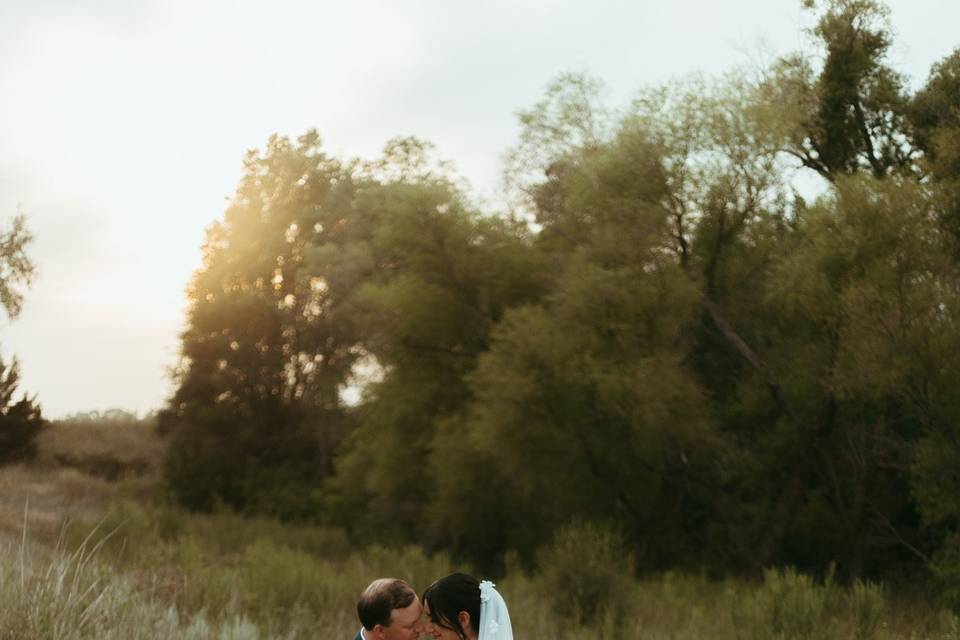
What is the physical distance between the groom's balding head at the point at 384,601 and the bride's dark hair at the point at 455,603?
15cm

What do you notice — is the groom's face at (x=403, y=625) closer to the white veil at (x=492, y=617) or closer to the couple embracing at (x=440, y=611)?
the couple embracing at (x=440, y=611)

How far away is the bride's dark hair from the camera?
4730mm

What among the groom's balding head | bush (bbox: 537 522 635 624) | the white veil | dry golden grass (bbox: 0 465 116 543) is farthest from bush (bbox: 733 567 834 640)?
dry golden grass (bbox: 0 465 116 543)

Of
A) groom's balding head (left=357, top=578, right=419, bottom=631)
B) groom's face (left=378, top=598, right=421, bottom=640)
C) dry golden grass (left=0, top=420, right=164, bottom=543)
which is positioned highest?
dry golden grass (left=0, top=420, right=164, bottom=543)

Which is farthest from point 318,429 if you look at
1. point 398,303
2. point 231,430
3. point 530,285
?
point 530,285

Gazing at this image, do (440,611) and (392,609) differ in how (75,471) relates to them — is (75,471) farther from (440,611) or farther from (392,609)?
(440,611)

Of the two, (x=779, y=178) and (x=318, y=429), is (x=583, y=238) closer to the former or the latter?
(x=779, y=178)

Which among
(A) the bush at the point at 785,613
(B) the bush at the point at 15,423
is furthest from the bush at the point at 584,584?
(B) the bush at the point at 15,423

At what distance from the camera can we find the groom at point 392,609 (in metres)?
4.84

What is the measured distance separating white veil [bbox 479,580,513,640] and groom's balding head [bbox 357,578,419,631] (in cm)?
33

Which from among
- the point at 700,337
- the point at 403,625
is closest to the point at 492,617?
the point at 403,625

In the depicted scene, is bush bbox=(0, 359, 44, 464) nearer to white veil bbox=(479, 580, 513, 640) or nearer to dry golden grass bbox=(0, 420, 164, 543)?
dry golden grass bbox=(0, 420, 164, 543)

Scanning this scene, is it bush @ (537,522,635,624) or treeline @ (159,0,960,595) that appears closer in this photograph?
bush @ (537,522,635,624)

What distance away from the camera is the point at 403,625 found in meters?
4.85
